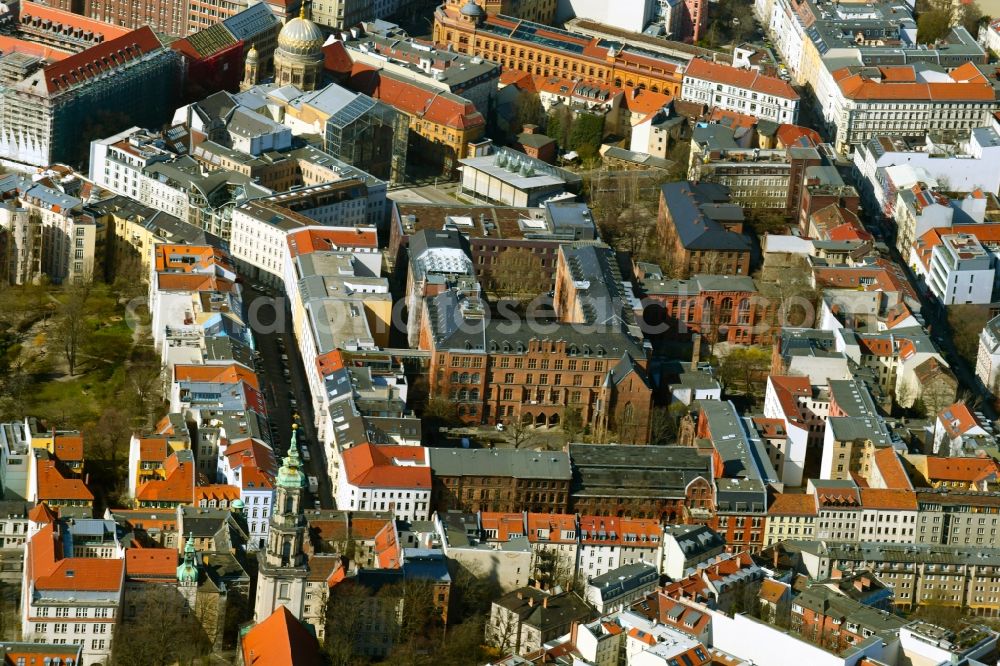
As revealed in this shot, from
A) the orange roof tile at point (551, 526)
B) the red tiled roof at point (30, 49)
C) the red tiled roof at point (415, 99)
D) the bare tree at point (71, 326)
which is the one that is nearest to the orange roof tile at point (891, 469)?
the orange roof tile at point (551, 526)

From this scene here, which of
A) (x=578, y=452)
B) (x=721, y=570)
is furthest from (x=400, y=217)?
(x=721, y=570)

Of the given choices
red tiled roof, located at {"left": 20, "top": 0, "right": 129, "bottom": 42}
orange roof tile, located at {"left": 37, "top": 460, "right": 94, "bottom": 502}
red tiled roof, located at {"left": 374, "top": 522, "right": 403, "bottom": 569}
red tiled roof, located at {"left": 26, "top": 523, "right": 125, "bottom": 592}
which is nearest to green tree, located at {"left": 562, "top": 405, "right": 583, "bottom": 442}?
red tiled roof, located at {"left": 374, "top": 522, "right": 403, "bottom": 569}

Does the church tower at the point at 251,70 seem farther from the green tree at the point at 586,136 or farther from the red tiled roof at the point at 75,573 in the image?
the red tiled roof at the point at 75,573

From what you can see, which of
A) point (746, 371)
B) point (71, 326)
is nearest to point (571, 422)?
point (746, 371)

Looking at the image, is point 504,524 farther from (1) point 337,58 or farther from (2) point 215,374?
(1) point 337,58

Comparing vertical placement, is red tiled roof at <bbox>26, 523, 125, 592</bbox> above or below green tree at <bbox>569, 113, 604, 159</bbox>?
below

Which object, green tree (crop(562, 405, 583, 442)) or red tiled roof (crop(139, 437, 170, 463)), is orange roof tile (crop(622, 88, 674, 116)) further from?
red tiled roof (crop(139, 437, 170, 463))

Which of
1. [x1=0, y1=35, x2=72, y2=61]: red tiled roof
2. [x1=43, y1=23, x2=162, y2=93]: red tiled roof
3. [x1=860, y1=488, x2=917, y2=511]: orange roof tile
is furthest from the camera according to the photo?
[x1=0, y1=35, x2=72, y2=61]: red tiled roof

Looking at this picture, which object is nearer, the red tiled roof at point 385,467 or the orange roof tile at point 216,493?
the orange roof tile at point 216,493
